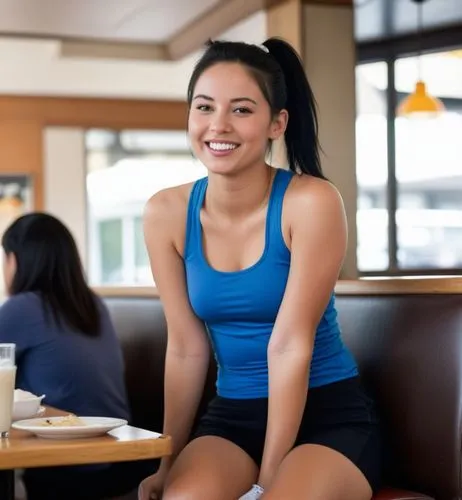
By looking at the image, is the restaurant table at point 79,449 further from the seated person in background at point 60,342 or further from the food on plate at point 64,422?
the seated person in background at point 60,342

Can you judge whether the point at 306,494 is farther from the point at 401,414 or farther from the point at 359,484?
the point at 401,414

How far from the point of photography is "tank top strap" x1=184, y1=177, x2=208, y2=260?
7.52 ft

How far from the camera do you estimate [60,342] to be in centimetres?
295

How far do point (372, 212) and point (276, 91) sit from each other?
6.19 metres

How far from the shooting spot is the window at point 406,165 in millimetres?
8016

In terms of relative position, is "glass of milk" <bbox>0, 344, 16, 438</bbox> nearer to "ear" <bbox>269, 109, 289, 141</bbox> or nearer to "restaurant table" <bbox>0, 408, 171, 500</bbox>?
"restaurant table" <bbox>0, 408, 171, 500</bbox>

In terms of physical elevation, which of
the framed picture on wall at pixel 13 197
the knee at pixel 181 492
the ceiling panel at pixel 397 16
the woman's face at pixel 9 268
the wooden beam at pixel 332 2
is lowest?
the knee at pixel 181 492

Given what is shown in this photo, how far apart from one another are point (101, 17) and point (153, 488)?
215 inches

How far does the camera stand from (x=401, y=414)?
2.47 metres

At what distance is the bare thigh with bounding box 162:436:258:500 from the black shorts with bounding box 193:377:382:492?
1.7 inches

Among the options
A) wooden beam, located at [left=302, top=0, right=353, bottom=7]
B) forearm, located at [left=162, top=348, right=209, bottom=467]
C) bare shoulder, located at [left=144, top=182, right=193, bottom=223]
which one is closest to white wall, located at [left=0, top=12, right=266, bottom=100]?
wooden beam, located at [left=302, top=0, right=353, bottom=7]

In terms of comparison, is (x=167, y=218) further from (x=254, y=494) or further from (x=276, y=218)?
(x=254, y=494)

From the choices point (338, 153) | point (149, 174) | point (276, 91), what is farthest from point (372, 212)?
point (276, 91)

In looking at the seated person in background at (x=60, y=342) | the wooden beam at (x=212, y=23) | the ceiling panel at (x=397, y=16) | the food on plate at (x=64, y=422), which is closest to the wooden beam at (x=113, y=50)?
the wooden beam at (x=212, y=23)
